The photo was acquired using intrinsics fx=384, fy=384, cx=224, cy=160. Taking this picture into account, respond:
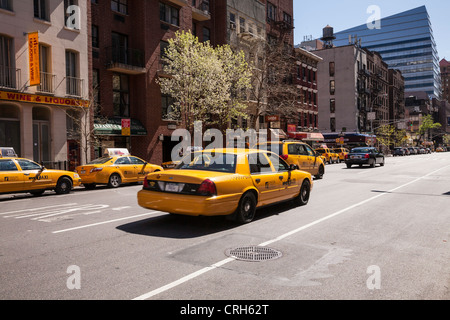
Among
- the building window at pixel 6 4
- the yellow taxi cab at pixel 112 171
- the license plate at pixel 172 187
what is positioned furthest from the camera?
the building window at pixel 6 4

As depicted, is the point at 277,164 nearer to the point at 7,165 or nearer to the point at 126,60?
the point at 7,165

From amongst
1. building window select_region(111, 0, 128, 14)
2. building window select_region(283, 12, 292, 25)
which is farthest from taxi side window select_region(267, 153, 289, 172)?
building window select_region(283, 12, 292, 25)

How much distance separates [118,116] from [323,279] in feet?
81.9

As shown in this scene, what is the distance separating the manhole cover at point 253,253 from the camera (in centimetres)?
564

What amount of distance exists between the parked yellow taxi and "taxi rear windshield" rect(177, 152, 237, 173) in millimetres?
7620

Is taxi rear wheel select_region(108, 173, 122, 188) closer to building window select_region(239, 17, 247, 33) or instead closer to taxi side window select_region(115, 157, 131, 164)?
taxi side window select_region(115, 157, 131, 164)

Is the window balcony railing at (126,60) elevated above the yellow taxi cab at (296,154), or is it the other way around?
the window balcony railing at (126,60)

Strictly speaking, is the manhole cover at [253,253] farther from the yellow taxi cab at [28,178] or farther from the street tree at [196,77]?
the street tree at [196,77]

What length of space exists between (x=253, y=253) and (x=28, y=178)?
1064 centimetres

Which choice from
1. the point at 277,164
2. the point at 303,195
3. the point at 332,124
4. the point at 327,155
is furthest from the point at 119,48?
the point at 332,124

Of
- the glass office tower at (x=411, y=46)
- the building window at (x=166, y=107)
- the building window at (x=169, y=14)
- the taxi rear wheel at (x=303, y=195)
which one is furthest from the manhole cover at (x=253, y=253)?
the glass office tower at (x=411, y=46)

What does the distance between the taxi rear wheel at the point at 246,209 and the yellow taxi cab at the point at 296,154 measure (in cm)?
976

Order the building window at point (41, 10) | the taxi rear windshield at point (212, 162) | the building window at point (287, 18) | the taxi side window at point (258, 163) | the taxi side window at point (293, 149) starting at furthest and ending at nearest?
the building window at point (287, 18)
the building window at point (41, 10)
the taxi side window at point (293, 149)
the taxi side window at point (258, 163)
the taxi rear windshield at point (212, 162)

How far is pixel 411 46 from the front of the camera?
15438cm
